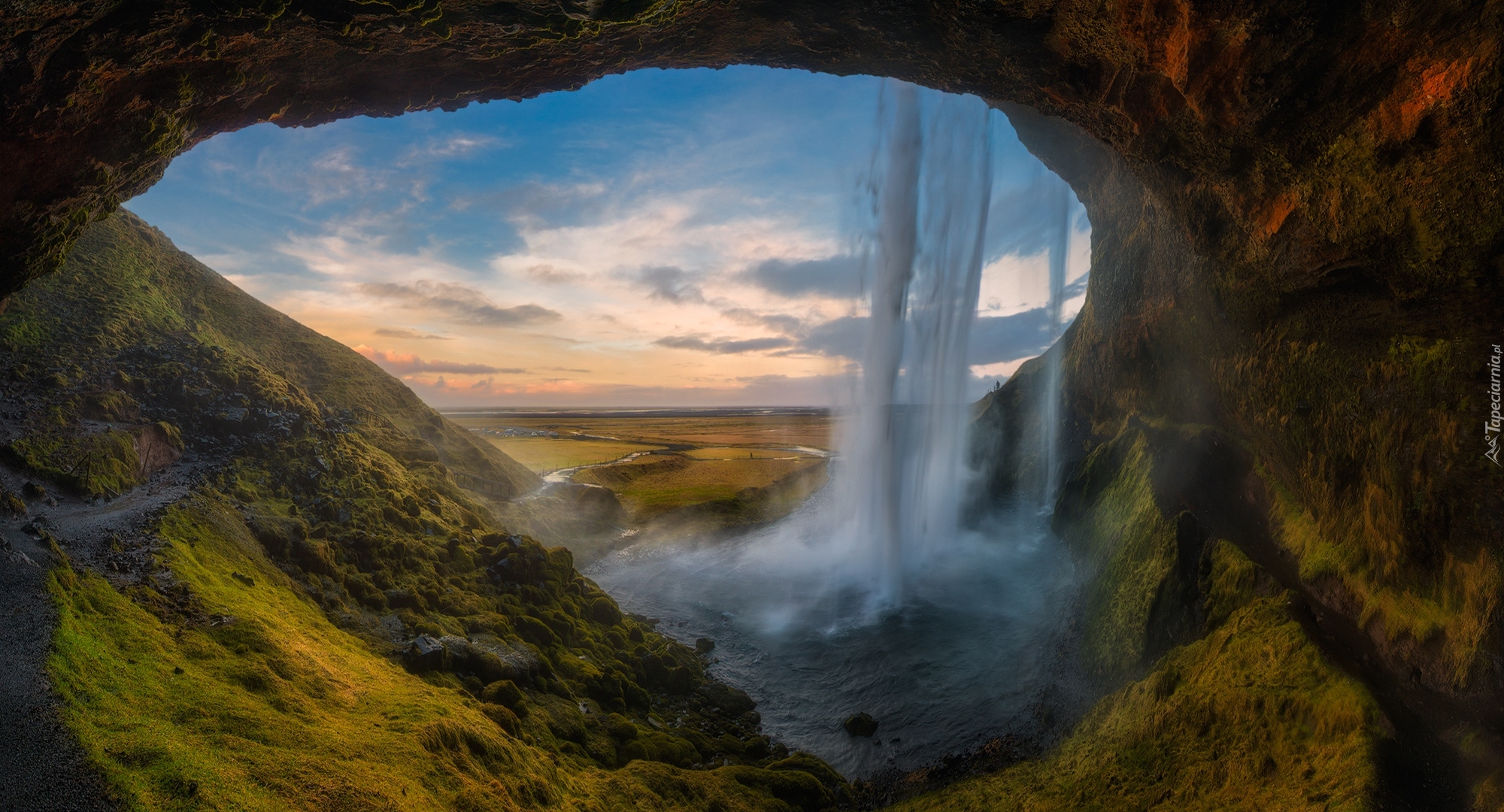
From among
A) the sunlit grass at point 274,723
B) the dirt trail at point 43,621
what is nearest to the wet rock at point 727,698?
the sunlit grass at point 274,723

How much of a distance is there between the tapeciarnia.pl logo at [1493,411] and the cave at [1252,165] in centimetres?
6

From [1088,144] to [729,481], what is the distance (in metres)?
46.1

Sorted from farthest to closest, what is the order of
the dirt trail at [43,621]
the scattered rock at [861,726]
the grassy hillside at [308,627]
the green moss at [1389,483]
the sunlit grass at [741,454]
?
the sunlit grass at [741,454], the scattered rock at [861,726], the green moss at [1389,483], the grassy hillside at [308,627], the dirt trail at [43,621]

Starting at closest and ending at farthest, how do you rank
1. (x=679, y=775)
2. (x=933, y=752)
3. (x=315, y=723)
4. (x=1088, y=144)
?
(x=315, y=723) → (x=679, y=775) → (x=933, y=752) → (x=1088, y=144)

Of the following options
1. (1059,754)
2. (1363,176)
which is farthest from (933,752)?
(1363,176)

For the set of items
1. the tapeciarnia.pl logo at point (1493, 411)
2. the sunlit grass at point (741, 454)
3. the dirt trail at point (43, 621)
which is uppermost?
the tapeciarnia.pl logo at point (1493, 411)

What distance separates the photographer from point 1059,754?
15172 mm

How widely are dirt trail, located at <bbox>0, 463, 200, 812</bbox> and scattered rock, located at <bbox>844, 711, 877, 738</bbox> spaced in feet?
55.2

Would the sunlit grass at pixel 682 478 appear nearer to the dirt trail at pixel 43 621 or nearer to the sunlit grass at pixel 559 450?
the sunlit grass at pixel 559 450

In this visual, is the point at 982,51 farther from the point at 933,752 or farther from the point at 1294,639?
the point at 933,752

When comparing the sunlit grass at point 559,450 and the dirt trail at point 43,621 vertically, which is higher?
the dirt trail at point 43,621

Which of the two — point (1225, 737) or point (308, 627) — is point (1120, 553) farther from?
point (308, 627)

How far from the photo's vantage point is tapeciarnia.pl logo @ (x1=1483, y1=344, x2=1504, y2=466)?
9648 millimetres

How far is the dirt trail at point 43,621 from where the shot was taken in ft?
21.3
